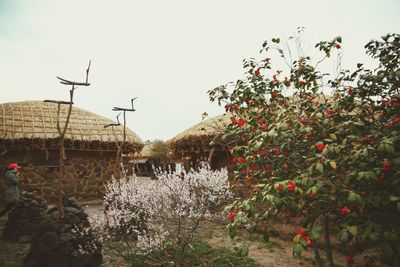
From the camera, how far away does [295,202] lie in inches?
90.2

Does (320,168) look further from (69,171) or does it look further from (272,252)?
(69,171)

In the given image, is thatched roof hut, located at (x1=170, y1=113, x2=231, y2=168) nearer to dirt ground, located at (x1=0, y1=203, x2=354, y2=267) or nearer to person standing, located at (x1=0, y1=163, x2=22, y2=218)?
dirt ground, located at (x1=0, y1=203, x2=354, y2=267)

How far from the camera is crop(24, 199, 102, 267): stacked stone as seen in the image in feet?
12.5

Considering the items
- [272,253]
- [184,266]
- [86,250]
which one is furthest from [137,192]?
[272,253]

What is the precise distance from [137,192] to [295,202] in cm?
322

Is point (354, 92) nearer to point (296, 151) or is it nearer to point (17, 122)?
point (296, 151)

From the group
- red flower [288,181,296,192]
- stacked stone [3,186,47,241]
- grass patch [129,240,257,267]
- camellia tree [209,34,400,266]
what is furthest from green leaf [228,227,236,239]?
stacked stone [3,186,47,241]

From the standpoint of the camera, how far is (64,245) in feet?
13.0

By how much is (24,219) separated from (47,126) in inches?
184

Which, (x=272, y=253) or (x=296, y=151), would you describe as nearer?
(x=296, y=151)

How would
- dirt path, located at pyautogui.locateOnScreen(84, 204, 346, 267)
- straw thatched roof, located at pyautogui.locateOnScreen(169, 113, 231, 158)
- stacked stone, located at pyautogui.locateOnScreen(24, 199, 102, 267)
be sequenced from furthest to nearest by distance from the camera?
straw thatched roof, located at pyautogui.locateOnScreen(169, 113, 231, 158)
dirt path, located at pyautogui.locateOnScreen(84, 204, 346, 267)
stacked stone, located at pyautogui.locateOnScreen(24, 199, 102, 267)

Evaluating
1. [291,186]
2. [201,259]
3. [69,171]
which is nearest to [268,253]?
[201,259]

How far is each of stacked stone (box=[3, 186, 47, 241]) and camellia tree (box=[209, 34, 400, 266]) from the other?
522 centimetres

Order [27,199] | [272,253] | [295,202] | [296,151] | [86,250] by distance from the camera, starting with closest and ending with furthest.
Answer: [295,202]
[296,151]
[86,250]
[272,253]
[27,199]
